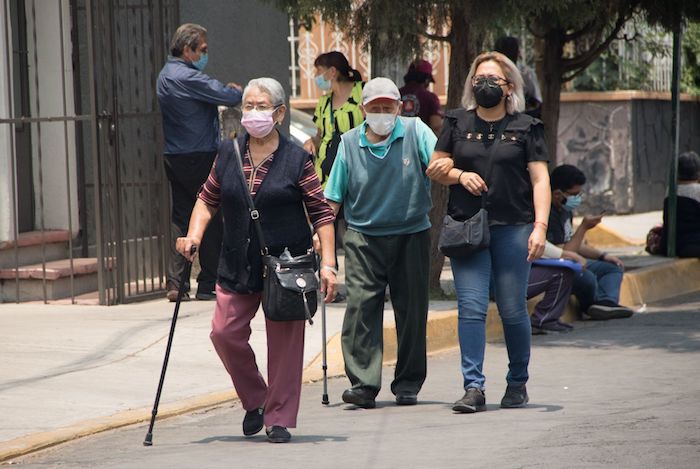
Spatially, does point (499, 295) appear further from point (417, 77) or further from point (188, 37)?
point (417, 77)

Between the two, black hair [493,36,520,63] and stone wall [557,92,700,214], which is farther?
stone wall [557,92,700,214]

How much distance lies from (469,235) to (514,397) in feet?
2.95

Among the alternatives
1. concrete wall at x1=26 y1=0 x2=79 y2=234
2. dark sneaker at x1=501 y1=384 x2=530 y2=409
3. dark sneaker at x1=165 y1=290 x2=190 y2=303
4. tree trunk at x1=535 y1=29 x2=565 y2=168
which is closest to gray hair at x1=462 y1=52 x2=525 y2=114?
dark sneaker at x1=501 y1=384 x2=530 y2=409

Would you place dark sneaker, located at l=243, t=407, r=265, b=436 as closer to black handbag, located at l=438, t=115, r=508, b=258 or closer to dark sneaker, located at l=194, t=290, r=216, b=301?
black handbag, located at l=438, t=115, r=508, b=258

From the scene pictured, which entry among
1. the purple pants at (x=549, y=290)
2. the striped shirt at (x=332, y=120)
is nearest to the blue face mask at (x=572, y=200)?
the purple pants at (x=549, y=290)

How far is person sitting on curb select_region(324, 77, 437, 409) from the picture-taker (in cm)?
814

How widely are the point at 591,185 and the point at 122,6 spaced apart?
985cm

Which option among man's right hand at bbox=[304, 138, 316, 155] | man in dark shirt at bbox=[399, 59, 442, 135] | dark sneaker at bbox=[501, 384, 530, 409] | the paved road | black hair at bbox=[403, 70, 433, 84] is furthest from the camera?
black hair at bbox=[403, 70, 433, 84]

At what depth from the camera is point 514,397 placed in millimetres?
7879

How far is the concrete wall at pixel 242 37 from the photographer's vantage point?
13320 mm

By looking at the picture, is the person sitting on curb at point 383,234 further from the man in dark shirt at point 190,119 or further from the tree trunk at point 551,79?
the tree trunk at point 551,79

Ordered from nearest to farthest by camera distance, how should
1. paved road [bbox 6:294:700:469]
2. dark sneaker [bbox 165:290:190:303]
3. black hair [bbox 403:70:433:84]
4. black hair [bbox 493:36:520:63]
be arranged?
paved road [bbox 6:294:700:469]
dark sneaker [bbox 165:290:190:303]
black hair [bbox 493:36:520:63]
black hair [bbox 403:70:433:84]

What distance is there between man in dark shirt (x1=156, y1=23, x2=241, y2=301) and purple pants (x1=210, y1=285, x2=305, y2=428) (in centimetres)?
431

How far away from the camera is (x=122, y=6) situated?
11609 millimetres
